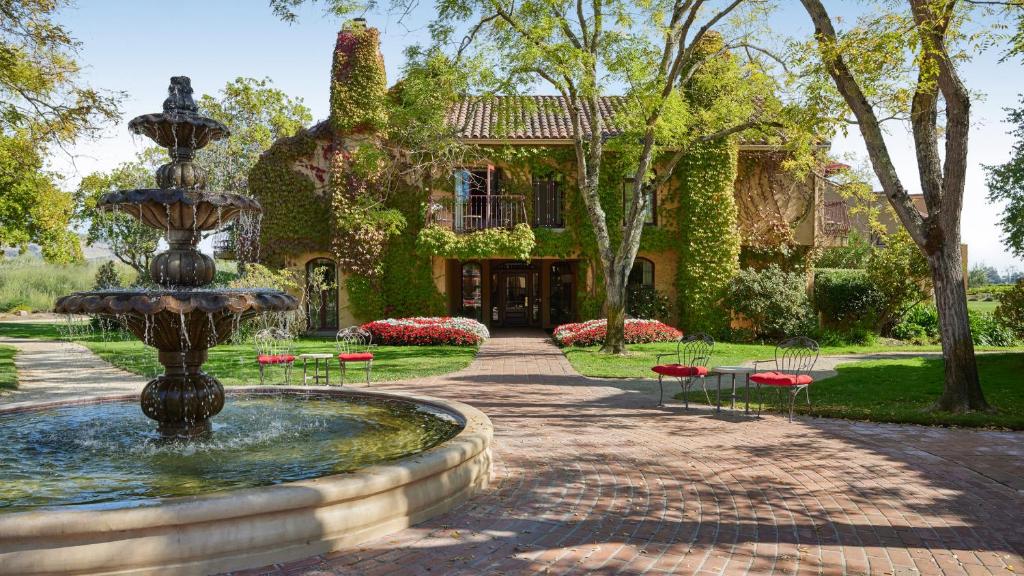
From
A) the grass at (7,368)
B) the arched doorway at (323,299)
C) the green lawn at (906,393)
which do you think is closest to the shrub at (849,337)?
Answer: the green lawn at (906,393)

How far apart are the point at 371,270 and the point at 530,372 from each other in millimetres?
10379

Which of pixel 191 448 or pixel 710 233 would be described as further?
pixel 710 233

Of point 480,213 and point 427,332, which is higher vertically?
point 480,213

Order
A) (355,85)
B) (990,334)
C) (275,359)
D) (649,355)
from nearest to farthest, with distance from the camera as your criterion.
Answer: (275,359) < (649,355) < (990,334) < (355,85)

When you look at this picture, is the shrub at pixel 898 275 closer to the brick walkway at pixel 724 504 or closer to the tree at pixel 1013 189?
the tree at pixel 1013 189

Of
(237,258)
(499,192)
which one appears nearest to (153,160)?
(237,258)

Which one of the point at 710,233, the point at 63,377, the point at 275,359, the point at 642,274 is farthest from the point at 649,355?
the point at 63,377

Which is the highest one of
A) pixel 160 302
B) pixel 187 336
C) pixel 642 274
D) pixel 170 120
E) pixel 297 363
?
pixel 170 120

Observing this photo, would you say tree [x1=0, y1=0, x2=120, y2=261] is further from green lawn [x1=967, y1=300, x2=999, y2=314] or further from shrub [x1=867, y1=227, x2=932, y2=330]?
green lawn [x1=967, y1=300, x2=999, y2=314]

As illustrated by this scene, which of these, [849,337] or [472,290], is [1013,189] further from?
[472,290]

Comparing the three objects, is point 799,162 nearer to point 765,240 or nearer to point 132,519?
point 765,240

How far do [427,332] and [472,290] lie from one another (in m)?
5.97

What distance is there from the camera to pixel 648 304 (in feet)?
75.8

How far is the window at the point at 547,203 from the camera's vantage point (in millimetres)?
23938
